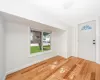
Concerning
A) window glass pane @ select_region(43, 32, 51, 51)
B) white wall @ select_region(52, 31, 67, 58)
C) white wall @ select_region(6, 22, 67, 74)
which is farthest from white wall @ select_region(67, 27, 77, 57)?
white wall @ select_region(6, 22, 67, 74)

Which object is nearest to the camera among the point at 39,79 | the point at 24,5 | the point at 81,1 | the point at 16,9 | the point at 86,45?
the point at 16,9

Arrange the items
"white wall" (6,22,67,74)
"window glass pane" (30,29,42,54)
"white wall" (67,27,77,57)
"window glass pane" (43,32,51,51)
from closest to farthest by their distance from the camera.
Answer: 1. "white wall" (6,22,67,74)
2. "window glass pane" (30,29,42,54)
3. "window glass pane" (43,32,51,51)
4. "white wall" (67,27,77,57)

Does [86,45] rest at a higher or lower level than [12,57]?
higher

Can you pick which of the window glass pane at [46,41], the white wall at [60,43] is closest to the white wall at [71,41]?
the white wall at [60,43]

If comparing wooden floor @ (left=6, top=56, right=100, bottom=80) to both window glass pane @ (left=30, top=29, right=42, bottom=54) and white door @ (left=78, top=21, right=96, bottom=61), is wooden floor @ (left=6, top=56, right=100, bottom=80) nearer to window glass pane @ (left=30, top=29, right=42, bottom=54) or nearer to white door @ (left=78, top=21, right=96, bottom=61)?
window glass pane @ (left=30, top=29, right=42, bottom=54)

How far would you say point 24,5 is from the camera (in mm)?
1836

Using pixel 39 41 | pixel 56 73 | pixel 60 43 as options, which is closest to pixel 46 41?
pixel 39 41

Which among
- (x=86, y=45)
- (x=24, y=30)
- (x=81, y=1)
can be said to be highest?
(x=81, y=1)

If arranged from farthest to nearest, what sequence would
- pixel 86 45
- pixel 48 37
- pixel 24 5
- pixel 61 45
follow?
pixel 61 45 → pixel 48 37 → pixel 86 45 → pixel 24 5

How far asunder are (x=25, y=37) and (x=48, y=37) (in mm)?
1770

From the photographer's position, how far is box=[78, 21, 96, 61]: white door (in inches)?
152

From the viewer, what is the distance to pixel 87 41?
4121 millimetres

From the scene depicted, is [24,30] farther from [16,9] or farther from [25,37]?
[16,9]

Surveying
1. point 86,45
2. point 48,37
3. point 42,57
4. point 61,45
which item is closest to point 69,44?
point 61,45
